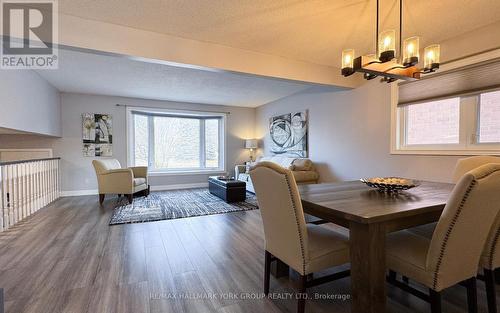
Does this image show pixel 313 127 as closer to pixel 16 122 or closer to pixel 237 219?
pixel 237 219

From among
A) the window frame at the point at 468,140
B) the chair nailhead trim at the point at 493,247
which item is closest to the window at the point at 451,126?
the window frame at the point at 468,140

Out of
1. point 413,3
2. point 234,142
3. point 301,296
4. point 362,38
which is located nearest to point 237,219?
point 301,296

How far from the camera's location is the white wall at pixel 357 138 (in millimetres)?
3086

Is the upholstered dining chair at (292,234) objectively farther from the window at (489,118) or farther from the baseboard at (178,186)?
the baseboard at (178,186)

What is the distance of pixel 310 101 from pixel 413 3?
2890mm

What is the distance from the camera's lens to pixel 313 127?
4.84 m

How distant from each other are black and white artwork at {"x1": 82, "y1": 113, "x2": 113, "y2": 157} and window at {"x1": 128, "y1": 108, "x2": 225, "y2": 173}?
0.46m

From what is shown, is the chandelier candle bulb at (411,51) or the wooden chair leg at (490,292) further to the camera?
the chandelier candle bulb at (411,51)

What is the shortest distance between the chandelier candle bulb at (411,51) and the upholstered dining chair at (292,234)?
1326 mm

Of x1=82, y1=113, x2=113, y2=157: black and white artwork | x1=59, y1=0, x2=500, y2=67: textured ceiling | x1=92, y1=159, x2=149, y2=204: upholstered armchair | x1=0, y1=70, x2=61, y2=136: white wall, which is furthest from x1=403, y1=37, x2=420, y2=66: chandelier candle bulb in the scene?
x1=82, y1=113, x2=113, y2=157: black and white artwork

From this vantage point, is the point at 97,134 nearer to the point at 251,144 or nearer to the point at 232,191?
the point at 232,191

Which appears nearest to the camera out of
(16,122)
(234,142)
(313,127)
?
(16,122)

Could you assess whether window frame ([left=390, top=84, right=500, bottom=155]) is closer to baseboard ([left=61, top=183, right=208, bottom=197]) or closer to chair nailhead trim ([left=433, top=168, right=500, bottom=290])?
chair nailhead trim ([left=433, top=168, right=500, bottom=290])

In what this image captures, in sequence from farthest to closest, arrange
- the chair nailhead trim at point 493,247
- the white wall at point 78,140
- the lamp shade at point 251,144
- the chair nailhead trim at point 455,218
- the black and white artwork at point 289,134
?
the lamp shade at point 251,144, the black and white artwork at point 289,134, the white wall at point 78,140, the chair nailhead trim at point 493,247, the chair nailhead trim at point 455,218
